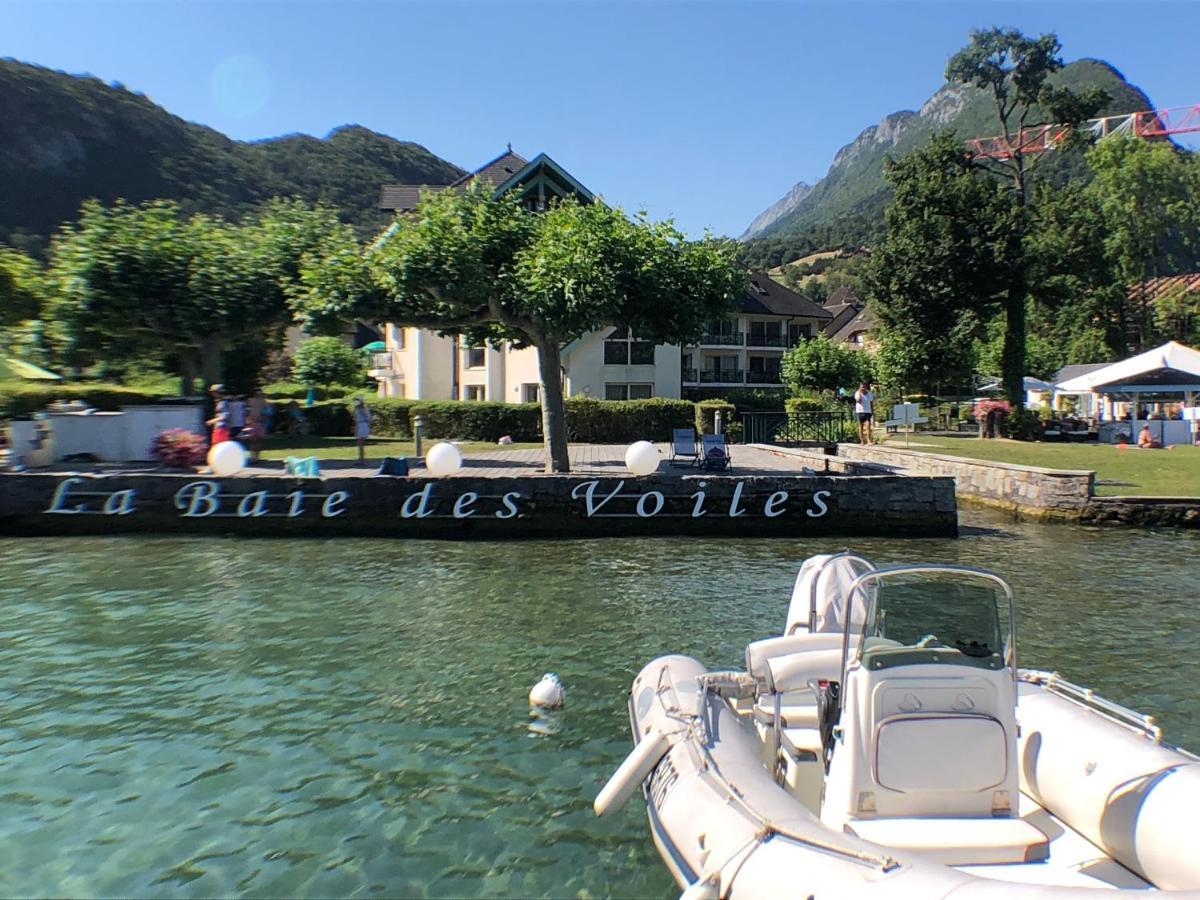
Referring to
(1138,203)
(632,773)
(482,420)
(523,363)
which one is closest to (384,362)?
(523,363)

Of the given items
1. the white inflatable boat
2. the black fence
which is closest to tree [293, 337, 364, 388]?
the black fence

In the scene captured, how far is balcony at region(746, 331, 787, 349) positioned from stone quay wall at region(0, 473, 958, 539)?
35847mm

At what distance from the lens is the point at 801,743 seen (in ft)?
17.7

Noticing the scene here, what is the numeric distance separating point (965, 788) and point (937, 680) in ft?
1.75

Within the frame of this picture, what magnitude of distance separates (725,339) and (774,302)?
16.0 feet

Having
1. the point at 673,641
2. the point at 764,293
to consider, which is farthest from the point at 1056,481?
the point at 764,293

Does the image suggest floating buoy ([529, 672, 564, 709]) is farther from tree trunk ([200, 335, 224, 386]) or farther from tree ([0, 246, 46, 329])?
tree ([0, 246, 46, 329])

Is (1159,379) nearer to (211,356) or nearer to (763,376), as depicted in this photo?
(763,376)

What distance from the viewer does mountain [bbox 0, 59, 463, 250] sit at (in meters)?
87.5

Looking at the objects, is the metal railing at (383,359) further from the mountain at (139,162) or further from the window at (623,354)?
the mountain at (139,162)

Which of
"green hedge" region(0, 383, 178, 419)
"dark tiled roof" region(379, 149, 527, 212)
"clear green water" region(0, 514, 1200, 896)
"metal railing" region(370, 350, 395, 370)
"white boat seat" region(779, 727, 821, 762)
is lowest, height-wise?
"clear green water" region(0, 514, 1200, 896)

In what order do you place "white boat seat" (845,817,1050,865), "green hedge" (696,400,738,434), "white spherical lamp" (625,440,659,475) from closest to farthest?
"white boat seat" (845,817,1050,865), "white spherical lamp" (625,440,659,475), "green hedge" (696,400,738,434)

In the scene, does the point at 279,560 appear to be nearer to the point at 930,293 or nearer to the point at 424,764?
the point at 424,764

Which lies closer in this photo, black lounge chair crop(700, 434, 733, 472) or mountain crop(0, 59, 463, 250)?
black lounge chair crop(700, 434, 733, 472)
